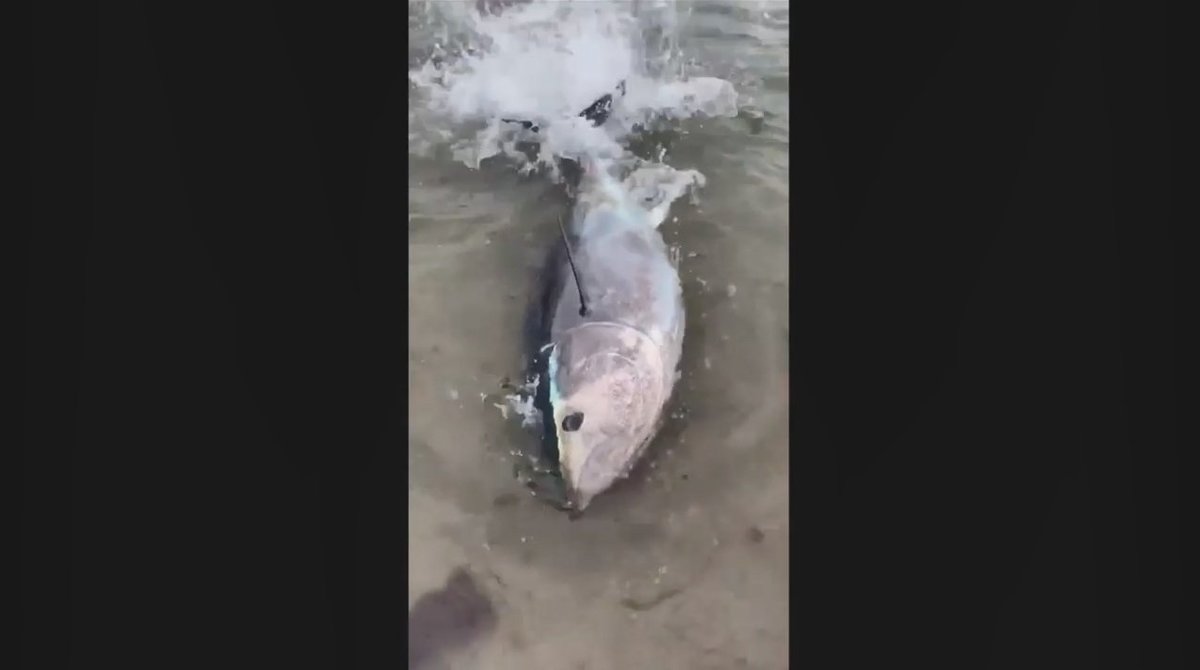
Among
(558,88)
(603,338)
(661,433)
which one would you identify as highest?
(558,88)

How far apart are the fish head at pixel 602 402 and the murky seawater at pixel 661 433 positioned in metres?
0.04

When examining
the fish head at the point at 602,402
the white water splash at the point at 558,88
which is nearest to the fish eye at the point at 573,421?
the fish head at the point at 602,402

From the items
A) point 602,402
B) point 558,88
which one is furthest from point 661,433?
point 558,88

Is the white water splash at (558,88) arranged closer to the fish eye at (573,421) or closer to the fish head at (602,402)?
the fish head at (602,402)

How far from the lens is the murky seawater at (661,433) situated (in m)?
1.74

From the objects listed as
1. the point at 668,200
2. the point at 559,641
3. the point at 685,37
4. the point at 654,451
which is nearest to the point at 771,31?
the point at 685,37

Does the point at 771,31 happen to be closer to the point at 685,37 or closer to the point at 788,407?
the point at 685,37

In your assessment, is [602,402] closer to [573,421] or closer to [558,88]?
[573,421]

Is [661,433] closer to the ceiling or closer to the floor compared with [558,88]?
closer to the floor

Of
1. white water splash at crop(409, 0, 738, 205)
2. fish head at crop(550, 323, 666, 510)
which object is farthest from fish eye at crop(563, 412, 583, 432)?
white water splash at crop(409, 0, 738, 205)

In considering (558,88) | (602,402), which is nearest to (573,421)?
(602,402)

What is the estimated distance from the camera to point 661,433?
5.71 ft

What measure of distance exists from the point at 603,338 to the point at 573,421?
0.14 meters

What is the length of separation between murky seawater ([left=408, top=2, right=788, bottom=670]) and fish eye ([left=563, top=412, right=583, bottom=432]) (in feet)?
0.23
